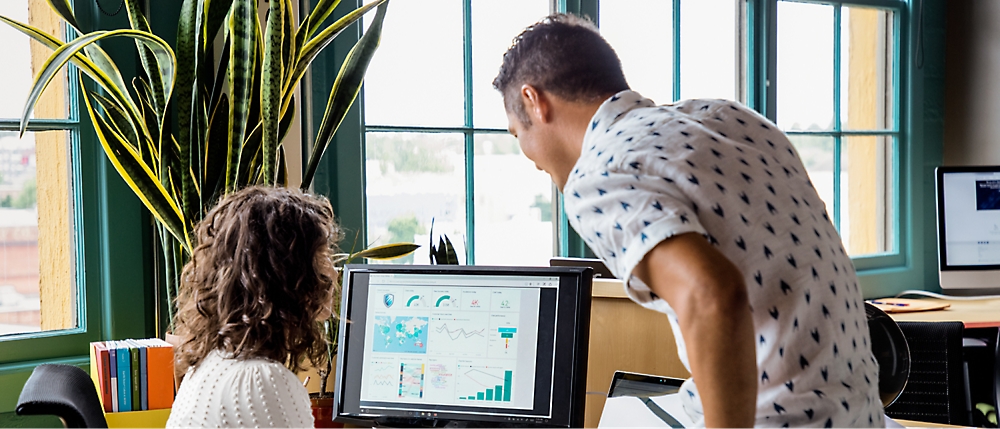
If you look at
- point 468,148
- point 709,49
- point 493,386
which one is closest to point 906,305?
point 709,49

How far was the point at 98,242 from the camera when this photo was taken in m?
2.18

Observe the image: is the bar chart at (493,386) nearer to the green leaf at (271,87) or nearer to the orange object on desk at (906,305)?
the green leaf at (271,87)

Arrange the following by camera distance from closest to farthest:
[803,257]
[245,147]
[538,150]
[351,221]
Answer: [803,257] < [538,150] < [245,147] < [351,221]

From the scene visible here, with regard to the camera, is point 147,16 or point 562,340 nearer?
point 562,340

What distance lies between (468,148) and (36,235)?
1.31 meters

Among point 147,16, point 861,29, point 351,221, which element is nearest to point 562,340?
point 351,221

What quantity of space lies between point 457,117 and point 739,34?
55.0 inches

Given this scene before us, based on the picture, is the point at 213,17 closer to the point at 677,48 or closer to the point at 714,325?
the point at 714,325

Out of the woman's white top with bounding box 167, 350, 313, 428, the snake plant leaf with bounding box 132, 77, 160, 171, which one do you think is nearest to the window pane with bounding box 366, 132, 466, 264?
the snake plant leaf with bounding box 132, 77, 160, 171

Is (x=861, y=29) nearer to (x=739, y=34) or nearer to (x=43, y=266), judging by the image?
(x=739, y=34)

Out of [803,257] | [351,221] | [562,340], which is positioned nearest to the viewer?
[803,257]

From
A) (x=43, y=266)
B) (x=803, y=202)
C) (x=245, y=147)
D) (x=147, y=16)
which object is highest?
(x=147, y=16)

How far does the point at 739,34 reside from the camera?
3477 mm

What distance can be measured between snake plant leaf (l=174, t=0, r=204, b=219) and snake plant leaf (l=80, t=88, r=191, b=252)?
0.12 feet
